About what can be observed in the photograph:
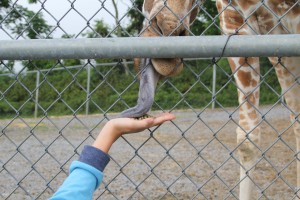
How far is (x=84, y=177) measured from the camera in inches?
67.2

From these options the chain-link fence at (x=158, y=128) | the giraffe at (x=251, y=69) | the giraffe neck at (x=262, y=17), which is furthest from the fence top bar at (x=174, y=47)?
the giraffe at (x=251, y=69)

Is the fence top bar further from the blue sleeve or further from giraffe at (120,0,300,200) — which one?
the blue sleeve

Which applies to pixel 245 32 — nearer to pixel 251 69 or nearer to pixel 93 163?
pixel 251 69

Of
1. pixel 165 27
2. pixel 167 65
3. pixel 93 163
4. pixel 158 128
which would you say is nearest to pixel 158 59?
pixel 167 65

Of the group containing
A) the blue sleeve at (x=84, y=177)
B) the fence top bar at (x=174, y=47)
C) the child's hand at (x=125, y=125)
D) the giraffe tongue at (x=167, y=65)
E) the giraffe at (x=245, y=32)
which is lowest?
the blue sleeve at (x=84, y=177)

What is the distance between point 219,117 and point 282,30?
9679 millimetres

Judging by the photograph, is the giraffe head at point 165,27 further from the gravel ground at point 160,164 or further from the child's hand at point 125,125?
the child's hand at point 125,125

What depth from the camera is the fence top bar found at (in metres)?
2.25

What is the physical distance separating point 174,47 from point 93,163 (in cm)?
66

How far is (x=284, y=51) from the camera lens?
7.43 ft

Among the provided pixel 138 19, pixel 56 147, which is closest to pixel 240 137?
pixel 56 147

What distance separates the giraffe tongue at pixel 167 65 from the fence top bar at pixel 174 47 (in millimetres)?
57

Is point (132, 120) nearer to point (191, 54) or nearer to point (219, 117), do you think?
point (191, 54)

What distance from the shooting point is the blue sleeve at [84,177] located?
1.64 metres
